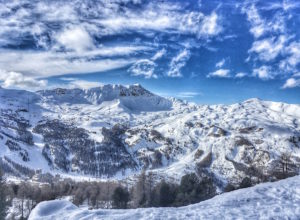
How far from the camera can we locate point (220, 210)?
64.7ft

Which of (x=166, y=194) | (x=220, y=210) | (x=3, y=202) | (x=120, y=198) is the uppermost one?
(x=220, y=210)

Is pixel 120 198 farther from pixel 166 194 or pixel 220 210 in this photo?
pixel 220 210

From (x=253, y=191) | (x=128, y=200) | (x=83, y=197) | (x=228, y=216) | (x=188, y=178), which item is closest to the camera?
(x=228, y=216)

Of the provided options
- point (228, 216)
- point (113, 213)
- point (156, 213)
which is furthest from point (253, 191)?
point (113, 213)

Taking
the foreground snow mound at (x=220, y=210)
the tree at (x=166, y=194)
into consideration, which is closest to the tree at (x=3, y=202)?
the foreground snow mound at (x=220, y=210)

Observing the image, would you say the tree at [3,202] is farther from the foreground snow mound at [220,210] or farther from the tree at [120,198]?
the tree at [120,198]

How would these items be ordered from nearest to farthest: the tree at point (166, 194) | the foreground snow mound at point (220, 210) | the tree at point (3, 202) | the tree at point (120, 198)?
the foreground snow mound at point (220, 210), the tree at point (3, 202), the tree at point (166, 194), the tree at point (120, 198)

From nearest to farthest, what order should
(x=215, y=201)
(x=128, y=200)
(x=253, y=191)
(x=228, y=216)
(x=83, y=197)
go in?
(x=228, y=216) → (x=215, y=201) → (x=253, y=191) → (x=128, y=200) → (x=83, y=197)

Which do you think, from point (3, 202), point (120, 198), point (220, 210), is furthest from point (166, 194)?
point (220, 210)

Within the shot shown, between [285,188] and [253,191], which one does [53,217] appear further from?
[285,188]

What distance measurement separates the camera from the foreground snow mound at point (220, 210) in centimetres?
1880

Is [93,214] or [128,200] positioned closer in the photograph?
[93,214]

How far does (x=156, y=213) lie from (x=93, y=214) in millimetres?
3840

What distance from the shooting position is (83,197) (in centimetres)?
12331
